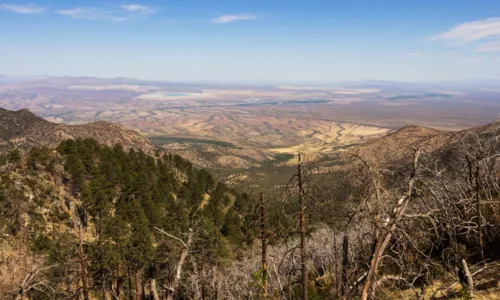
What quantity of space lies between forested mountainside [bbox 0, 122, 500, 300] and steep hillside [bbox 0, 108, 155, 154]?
142ft

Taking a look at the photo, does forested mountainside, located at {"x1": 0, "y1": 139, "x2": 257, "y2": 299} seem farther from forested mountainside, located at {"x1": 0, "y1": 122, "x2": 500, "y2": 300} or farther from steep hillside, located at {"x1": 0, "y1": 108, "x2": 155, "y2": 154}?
steep hillside, located at {"x1": 0, "y1": 108, "x2": 155, "y2": 154}

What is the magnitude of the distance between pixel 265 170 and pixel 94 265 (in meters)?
129

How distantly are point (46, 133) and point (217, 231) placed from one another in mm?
86111

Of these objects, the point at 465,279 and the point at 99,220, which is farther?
the point at 99,220

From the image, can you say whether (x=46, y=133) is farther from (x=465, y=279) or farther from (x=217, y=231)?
(x=465, y=279)

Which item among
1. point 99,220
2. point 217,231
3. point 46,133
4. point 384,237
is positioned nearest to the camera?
point 384,237

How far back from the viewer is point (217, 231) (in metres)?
48.9

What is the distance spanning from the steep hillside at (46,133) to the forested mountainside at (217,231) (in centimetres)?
4326

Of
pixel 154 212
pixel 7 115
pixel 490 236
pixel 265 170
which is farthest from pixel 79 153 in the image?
pixel 265 170

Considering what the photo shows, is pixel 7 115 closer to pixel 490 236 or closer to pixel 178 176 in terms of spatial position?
pixel 178 176

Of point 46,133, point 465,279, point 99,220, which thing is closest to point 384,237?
point 465,279

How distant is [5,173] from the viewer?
4269 centimetres

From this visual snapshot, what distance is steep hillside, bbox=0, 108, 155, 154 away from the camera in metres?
95.9

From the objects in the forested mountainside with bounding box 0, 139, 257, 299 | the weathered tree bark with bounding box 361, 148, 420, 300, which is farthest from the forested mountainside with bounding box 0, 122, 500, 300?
the forested mountainside with bounding box 0, 139, 257, 299
